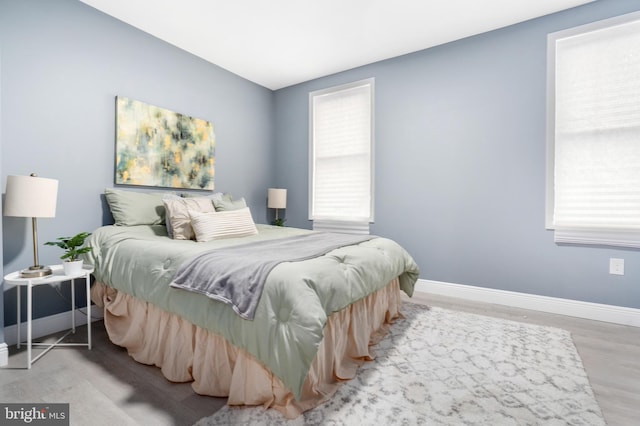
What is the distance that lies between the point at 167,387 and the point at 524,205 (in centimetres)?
321

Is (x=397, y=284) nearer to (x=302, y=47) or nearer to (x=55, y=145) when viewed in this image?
(x=302, y=47)

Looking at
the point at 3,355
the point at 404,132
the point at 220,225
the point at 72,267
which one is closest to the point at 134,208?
the point at 72,267

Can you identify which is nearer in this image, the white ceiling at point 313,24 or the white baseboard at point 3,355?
the white baseboard at point 3,355

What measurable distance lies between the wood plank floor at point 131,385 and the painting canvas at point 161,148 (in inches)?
59.2

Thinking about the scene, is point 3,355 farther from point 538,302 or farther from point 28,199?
point 538,302

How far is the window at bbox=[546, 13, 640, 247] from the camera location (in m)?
2.41

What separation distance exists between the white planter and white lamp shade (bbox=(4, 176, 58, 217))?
0.35m

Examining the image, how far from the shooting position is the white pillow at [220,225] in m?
2.29

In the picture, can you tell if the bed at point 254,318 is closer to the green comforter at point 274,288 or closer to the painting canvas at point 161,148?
the green comforter at point 274,288

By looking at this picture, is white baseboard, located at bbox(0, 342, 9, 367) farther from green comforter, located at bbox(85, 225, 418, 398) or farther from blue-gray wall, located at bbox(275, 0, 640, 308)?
blue-gray wall, located at bbox(275, 0, 640, 308)

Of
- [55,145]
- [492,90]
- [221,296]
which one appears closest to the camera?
[221,296]

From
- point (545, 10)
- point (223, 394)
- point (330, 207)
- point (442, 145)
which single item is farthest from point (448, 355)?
point (545, 10)

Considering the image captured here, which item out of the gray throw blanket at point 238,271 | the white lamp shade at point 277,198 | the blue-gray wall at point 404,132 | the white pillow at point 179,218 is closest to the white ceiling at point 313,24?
the blue-gray wall at point 404,132

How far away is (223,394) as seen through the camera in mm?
1513
